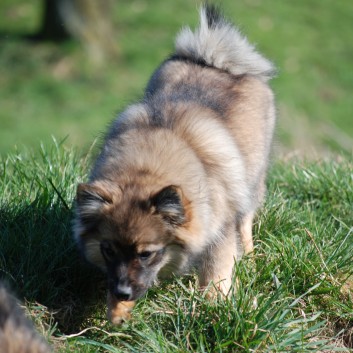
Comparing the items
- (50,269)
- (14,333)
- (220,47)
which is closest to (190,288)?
(50,269)

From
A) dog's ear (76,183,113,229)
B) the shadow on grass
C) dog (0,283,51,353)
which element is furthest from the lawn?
dog (0,283,51,353)

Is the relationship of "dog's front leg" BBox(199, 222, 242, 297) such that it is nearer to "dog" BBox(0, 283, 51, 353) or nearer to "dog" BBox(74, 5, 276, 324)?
"dog" BBox(74, 5, 276, 324)

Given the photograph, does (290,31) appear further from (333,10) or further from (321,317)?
(321,317)

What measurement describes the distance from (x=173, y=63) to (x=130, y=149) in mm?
1477

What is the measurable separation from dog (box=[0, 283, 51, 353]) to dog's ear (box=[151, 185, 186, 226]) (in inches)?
40.8

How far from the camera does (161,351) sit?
13.3ft

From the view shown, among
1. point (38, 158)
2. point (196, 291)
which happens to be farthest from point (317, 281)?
point (38, 158)

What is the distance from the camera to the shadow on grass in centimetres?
455

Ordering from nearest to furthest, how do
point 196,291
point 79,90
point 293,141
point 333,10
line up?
point 196,291
point 293,141
point 79,90
point 333,10

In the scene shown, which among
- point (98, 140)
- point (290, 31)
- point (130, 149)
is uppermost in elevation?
point (130, 149)

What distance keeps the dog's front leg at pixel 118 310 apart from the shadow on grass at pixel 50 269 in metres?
0.29

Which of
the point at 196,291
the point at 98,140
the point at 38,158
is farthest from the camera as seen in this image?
the point at 38,158

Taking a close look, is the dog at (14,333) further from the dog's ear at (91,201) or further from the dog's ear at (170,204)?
the dog's ear at (170,204)

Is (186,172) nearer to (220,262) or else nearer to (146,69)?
(220,262)
